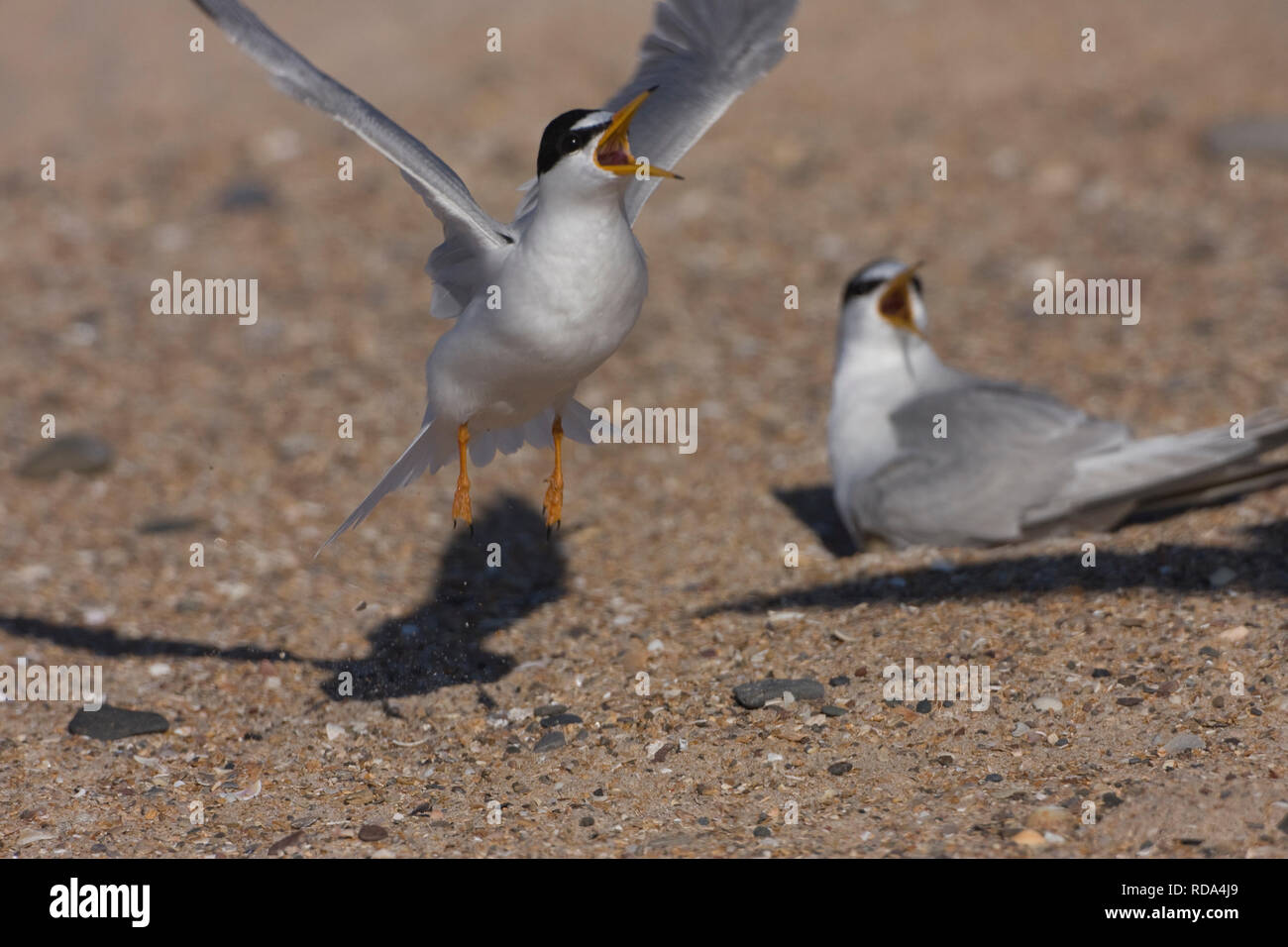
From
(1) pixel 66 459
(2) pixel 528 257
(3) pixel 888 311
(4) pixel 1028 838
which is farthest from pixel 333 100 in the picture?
(1) pixel 66 459

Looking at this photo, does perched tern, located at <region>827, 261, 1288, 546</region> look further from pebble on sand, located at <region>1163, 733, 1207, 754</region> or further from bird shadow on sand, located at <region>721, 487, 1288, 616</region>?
pebble on sand, located at <region>1163, 733, 1207, 754</region>

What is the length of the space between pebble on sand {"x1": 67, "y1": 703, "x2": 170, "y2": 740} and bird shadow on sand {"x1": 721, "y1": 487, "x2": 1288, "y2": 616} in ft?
6.33

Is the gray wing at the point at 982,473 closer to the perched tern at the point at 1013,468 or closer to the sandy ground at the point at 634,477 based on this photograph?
the perched tern at the point at 1013,468

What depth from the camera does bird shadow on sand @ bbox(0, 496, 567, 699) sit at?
4906 mm

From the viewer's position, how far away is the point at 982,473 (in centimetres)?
551

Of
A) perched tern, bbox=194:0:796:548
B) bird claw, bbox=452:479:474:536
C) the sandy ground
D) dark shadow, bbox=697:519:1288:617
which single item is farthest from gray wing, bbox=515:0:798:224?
the sandy ground

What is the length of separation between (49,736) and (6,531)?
194 cm

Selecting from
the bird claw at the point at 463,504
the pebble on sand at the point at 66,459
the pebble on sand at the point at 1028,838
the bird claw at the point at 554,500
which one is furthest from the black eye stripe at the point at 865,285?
the pebble on sand at the point at 66,459

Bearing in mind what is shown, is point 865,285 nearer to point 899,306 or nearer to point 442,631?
point 899,306

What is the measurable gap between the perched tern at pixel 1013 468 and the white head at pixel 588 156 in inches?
81.9

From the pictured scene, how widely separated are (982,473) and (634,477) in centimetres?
185

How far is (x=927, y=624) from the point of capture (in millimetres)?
4770

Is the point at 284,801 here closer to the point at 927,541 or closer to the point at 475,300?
the point at 475,300

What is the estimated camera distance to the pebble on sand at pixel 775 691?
4379mm
